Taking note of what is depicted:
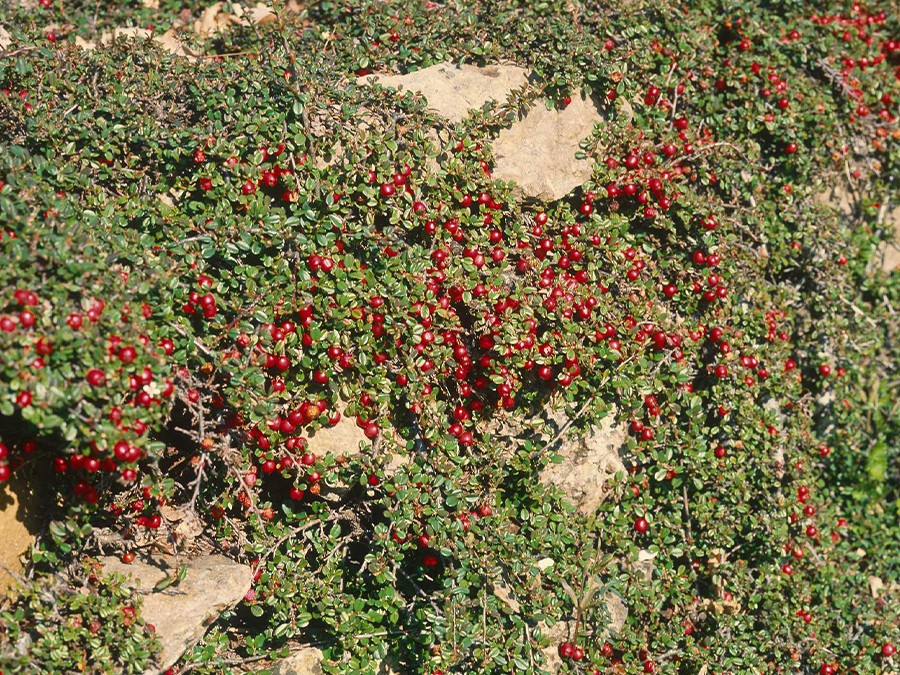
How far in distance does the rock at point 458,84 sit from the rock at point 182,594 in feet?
7.73

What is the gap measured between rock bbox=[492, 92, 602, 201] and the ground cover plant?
8cm

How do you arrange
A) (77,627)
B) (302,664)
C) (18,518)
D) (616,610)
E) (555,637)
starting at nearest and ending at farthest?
(77,627)
(18,518)
(302,664)
(555,637)
(616,610)

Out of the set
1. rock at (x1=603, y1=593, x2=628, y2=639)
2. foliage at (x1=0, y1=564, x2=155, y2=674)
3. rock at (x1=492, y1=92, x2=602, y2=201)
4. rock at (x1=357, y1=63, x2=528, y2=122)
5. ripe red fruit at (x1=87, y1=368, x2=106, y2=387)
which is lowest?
rock at (x1=603, y1=593, x2=628, y2=639)

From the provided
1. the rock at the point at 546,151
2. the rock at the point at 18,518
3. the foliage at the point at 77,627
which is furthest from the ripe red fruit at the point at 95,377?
the rock at the point at 546,151

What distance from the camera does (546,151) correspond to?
13.6ft

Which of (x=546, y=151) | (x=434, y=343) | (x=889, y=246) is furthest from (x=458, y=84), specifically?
(x=889, y=246)

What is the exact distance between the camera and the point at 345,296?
11.3 feet

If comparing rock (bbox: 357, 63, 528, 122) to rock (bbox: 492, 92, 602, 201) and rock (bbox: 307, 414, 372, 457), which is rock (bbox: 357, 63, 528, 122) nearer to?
rock (bbox: 492, 92, 602, 201)

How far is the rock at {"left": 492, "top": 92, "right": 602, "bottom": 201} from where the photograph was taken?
4.05 metres

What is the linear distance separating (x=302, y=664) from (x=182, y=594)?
679 mm

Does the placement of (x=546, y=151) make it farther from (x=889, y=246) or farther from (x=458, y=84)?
(x=889, y=246)

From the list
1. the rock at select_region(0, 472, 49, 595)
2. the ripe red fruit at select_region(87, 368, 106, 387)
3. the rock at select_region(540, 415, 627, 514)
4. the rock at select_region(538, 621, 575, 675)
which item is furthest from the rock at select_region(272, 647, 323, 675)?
the ripe red fruit at select_region(87, 368, 106, 387)

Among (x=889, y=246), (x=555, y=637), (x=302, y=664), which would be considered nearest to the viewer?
(x=302, y=664)

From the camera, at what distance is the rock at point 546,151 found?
13.3ft
